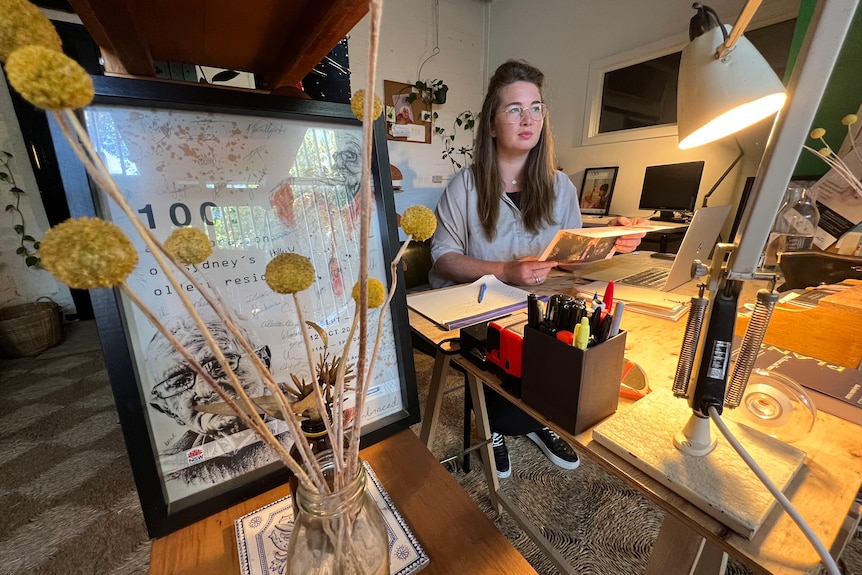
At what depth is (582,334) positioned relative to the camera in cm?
42

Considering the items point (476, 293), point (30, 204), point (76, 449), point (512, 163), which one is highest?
point (512, 163)

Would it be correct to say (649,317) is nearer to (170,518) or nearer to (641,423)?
(641,423)

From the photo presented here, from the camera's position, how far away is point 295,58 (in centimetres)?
41

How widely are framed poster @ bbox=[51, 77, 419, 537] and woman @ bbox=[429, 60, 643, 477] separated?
30.8 inches

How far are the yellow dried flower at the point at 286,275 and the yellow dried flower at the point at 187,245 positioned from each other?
53mm

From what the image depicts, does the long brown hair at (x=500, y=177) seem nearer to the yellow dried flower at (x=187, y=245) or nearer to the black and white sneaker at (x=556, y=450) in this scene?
the black and white sneaker at (x=556, y=450)

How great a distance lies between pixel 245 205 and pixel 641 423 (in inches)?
22.5

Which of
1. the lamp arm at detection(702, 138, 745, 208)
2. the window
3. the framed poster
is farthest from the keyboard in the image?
the window

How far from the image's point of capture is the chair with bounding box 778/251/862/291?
892mm

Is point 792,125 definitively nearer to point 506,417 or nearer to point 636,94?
point 506,417

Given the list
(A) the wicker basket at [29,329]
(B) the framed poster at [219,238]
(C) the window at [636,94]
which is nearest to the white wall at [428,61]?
(C) the window at [636,94]

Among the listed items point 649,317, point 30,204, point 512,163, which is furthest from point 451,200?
point 30,204

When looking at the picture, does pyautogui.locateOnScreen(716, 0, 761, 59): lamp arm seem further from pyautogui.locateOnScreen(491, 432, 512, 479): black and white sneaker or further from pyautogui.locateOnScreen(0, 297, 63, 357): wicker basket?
pyautogui.locateOnScreen(0, 297, 63, 357): wicker basket

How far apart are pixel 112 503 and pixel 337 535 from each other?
1.40 meters
